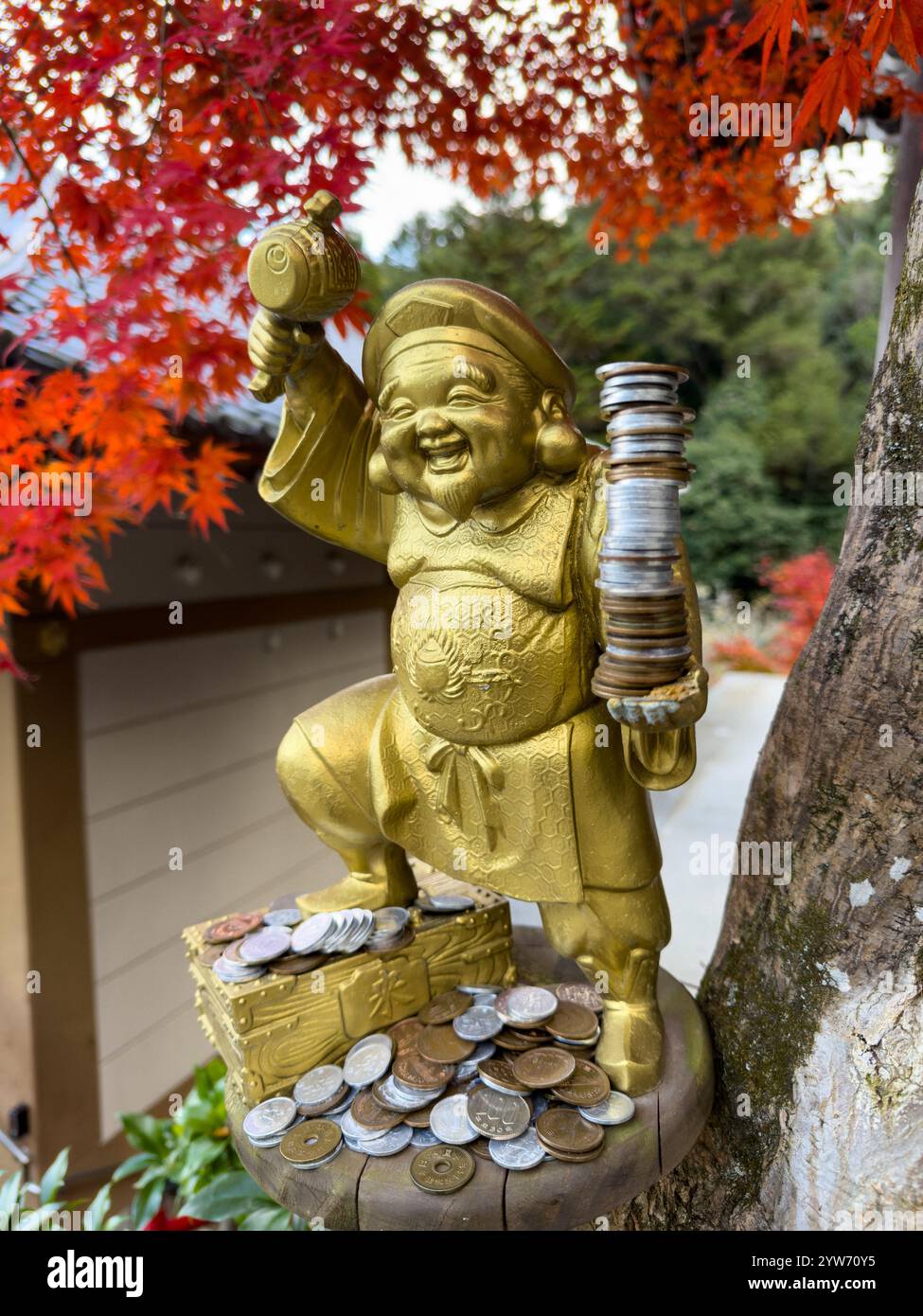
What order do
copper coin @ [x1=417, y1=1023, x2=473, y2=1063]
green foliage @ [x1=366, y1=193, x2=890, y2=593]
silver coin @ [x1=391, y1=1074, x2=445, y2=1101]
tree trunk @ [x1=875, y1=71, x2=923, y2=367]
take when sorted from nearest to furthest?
silver coin @ [x1=391, y1=1074, x2=445, y2=1101], copper coin @ [x1=417, y1=1023, x2=473, y2=1063], tree trunk @ [x1=875, y1=71, x2=923, y2=367], green foliage @ [x1=366, y1=193, x2=890, y2=593]

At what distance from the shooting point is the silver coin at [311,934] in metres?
2.08

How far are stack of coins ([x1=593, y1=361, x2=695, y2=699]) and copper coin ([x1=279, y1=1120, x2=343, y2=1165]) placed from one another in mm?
1230

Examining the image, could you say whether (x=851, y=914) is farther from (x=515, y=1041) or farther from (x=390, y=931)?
(x=390, y=931)

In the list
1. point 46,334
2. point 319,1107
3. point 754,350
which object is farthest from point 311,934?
point 754,350

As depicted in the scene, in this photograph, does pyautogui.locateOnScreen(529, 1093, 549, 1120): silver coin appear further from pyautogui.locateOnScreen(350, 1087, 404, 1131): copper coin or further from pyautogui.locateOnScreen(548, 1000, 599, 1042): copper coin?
pyautogui.locateOnScreen(350, 1087, 404, 1131): copper coin

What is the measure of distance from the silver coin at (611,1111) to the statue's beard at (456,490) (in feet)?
4.60

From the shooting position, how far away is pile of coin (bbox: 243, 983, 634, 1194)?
5.77ft

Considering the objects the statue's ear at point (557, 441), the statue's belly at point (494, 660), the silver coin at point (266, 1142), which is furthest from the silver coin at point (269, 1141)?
the statue's ear at point (557, 441)

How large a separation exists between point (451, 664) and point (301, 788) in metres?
0.63

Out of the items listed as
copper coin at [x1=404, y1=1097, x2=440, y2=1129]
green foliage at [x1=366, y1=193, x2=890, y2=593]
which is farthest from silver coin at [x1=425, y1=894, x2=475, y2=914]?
green foliage at [x1=366, y1=193, x2=890, y2=593]

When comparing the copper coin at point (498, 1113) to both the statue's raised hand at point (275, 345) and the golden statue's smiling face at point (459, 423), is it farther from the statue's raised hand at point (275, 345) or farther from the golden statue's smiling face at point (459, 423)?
the statue's raised hand at point (275, 345)

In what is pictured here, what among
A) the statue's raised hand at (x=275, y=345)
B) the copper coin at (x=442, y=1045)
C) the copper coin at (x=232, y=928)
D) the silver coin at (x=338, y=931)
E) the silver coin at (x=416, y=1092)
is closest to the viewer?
the statue's raised hand at (x=275, y=345)

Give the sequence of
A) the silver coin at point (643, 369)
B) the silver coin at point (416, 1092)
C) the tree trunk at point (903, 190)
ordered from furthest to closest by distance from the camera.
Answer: the tree trunk at point (903, 190)
the silver coin at point (416, 1092)
the silver coin at point (643, 369)
